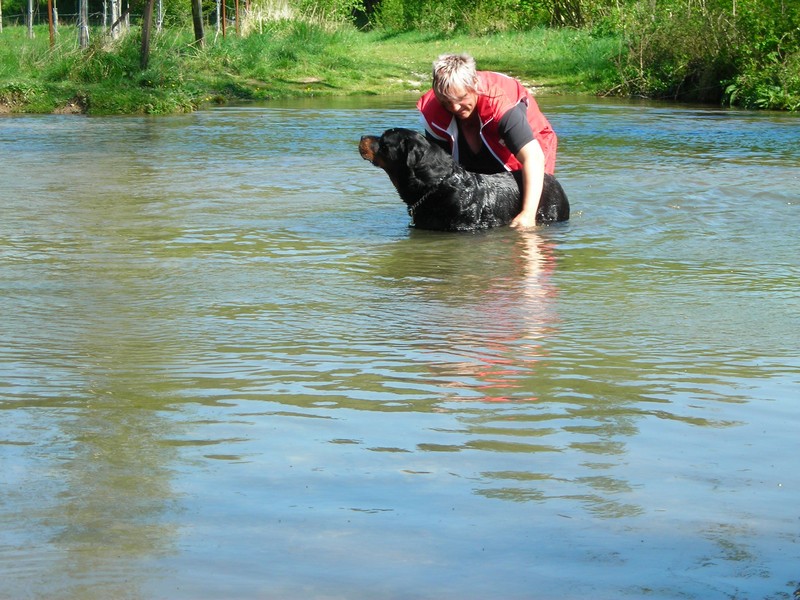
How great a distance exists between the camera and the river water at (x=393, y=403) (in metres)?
2.59

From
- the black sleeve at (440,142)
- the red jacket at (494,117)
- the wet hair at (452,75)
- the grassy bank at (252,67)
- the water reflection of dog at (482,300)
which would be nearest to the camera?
the water reflection of dog at (482,300)

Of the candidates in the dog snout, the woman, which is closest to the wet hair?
the woman

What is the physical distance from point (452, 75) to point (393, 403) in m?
3.64

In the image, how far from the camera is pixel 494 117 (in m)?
7.56

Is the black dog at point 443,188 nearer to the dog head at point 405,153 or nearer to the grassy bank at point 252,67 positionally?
the dog head at point 405,153

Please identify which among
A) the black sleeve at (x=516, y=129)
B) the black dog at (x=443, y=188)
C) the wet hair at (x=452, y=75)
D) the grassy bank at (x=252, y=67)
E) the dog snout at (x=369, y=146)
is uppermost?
the grassy bank at (x=252, y=67)

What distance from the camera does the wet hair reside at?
702 cm

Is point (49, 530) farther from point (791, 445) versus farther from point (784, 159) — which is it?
point (784, 159)

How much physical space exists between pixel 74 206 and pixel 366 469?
19.5 ft

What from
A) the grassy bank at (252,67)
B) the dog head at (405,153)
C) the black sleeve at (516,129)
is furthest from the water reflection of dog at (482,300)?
the grassy bank at (252,67)

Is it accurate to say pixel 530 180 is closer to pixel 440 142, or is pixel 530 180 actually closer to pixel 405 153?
pixel 440 142

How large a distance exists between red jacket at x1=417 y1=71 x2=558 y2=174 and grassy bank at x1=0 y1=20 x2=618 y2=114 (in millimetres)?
10215

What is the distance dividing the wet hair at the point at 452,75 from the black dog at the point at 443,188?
1.87ft

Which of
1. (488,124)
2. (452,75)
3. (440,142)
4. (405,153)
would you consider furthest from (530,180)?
(452,75)
